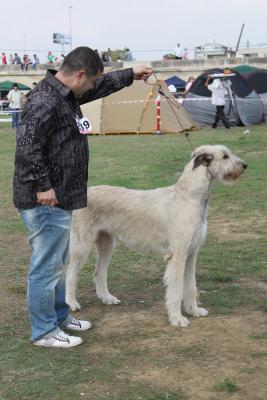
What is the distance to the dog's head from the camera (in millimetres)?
4715

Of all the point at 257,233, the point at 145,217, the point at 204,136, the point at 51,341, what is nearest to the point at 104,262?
the point at 145,217

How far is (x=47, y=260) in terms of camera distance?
410 cm

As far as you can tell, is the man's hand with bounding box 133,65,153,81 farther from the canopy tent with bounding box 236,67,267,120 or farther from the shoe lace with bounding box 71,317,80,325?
the canopy tent with bounding box 236,67,267,120

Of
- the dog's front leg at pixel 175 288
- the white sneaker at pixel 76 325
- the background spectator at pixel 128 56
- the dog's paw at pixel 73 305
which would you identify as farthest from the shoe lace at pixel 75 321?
the background spectator at pixel 128 56

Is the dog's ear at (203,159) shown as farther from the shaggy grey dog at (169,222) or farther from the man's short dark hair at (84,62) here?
the man's short dark hair at (84,62)

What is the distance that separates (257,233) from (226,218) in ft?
2.80

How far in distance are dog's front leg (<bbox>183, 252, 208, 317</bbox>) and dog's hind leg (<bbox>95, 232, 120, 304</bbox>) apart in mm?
665

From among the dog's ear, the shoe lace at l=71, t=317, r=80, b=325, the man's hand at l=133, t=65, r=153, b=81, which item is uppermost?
the man's hand at l=133, t=65, r=153, b=81

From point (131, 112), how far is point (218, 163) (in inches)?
617

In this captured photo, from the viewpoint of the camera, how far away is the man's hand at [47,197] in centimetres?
383

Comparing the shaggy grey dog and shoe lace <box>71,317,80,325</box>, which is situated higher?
the shaggy grey dog

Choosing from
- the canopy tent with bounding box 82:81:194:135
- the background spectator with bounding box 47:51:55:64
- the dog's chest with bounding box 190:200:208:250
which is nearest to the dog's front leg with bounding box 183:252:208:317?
the dog's chest with bounding box 190:200:208:250

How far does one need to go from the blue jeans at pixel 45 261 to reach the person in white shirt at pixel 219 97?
1635cm

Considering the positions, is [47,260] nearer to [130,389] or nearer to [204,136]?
[130,389]
